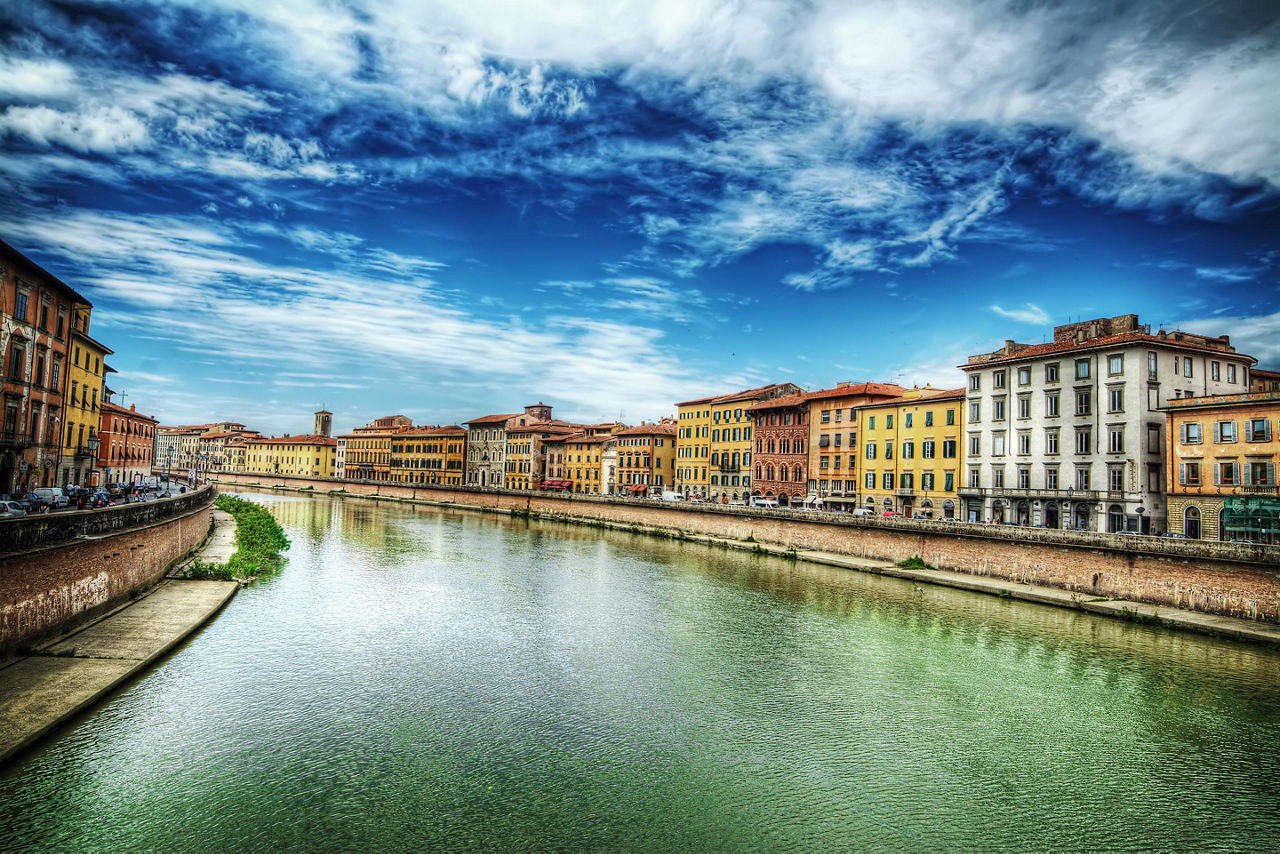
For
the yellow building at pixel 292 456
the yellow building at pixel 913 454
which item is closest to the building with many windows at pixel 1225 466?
the yellow building at pixel 913 454

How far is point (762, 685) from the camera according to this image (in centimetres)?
1983

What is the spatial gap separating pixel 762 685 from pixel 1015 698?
6.37 metres

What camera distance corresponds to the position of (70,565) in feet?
61.2

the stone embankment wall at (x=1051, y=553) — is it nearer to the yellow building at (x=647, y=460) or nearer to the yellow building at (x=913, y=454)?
the yellow building at (x=913, y=454)

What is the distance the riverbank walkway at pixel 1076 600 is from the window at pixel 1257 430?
10889 millimetres

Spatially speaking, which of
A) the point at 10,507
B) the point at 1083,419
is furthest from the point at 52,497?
the point at 1083,419

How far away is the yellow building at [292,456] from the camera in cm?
14662

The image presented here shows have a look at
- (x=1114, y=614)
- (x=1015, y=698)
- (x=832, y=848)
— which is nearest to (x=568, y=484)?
(x=1114, y=614)

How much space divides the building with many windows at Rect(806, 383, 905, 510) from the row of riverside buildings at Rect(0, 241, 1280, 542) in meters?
0.14

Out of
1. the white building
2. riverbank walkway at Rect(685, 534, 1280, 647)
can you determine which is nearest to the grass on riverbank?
riverbank walkway at Rect(685, 534, 1280, 647)

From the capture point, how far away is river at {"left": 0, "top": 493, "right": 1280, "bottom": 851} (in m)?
12.1

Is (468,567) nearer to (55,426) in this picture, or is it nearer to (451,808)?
(55,426)

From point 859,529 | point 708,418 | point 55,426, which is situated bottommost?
point 859,529

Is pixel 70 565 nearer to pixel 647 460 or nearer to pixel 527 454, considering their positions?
pixel 647 460
